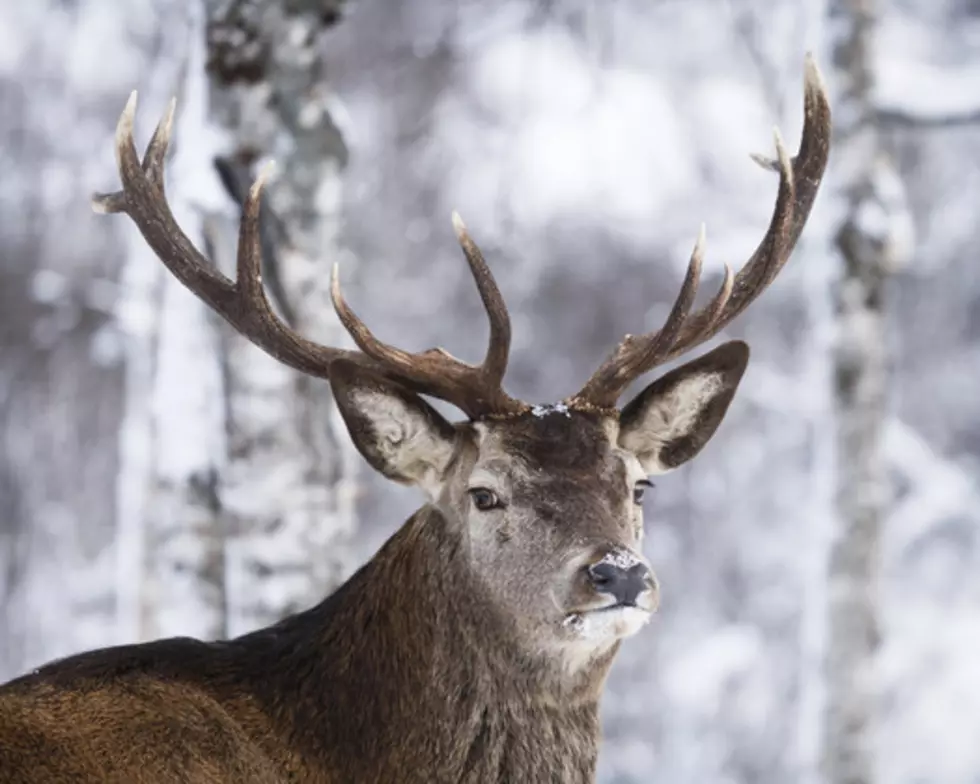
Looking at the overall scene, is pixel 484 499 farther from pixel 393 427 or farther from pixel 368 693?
pixel 368 693

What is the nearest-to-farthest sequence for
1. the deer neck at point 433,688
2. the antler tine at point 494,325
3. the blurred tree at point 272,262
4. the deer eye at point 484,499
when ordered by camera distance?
the deer neck at point 433,688, the deer eye at point 484,499, the antler tine at point 494,325, the blurred tree at point 272,262

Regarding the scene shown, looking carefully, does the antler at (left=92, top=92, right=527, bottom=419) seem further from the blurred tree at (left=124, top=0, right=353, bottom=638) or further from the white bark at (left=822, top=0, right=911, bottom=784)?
the white bark at (left=822, top=0, right=911, bottom=784)

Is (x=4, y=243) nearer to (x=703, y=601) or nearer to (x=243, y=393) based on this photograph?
(x=703, y=601)

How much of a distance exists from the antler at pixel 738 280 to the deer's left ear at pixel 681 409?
69mm

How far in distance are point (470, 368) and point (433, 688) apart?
860 mm

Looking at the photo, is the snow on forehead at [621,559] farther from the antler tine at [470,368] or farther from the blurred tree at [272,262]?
the blurred tree at [272,262]

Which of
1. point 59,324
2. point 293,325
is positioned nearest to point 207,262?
point 293,325

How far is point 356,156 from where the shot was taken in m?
19.2

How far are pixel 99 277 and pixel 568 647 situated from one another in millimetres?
17599

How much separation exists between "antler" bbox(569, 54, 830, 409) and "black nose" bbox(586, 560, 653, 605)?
64 cm

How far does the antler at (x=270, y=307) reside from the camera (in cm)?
451

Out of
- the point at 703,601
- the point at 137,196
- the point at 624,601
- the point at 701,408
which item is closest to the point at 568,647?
the point at 624,601

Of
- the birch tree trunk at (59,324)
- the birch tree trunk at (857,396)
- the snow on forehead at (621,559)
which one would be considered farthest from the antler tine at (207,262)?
the birch tree trunk at (59,324)

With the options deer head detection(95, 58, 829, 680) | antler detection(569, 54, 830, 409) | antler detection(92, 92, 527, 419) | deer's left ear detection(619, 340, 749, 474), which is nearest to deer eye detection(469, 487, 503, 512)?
deer head detection(95, 58, 829, 680)
